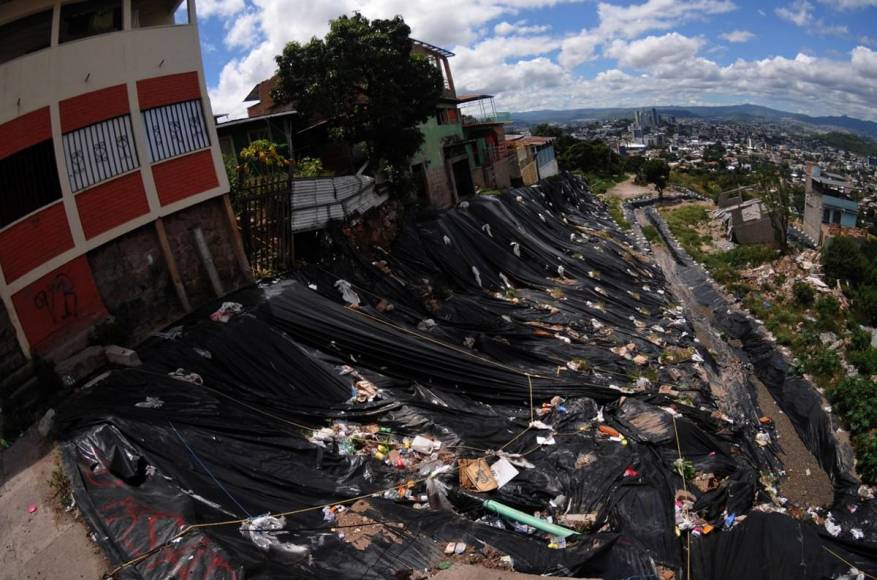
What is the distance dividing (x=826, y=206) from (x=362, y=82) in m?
21.8

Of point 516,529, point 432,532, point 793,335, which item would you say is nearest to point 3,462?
point 432,532

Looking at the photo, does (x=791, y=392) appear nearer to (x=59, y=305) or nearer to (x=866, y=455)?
(x=866, y=455)

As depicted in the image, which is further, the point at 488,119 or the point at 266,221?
the point at 488,119

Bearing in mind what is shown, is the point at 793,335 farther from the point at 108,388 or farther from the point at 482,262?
the point at 108,388

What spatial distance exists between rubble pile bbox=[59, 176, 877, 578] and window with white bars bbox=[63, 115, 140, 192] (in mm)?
2321

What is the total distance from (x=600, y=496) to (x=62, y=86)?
8166mm

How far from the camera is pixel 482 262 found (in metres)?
13.0

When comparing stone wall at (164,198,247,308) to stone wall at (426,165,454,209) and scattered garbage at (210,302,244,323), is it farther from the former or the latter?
stone wall at (426,165,454,209)

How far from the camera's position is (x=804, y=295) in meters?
14.4

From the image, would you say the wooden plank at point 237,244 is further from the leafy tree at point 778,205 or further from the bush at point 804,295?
the leafy tree at point 778,205

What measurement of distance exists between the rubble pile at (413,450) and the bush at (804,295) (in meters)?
5.76

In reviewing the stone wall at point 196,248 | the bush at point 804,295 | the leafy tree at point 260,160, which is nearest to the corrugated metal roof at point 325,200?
the leafy tree at point 260,160

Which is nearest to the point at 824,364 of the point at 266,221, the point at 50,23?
the point at 266,221

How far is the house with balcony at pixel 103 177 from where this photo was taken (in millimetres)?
6371
